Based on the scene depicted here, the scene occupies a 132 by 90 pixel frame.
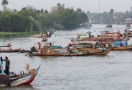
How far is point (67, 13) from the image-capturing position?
183000 mm

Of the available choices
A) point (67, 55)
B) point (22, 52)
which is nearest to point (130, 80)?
point (67, 55)

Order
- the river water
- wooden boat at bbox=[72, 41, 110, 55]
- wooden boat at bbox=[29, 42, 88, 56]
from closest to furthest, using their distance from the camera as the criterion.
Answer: the river water < wooden boat at bbox=[29, 42, 88, 56] < wooden boat at bbox=[72, 41, 110, 55]

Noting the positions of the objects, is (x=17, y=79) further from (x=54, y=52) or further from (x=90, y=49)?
(x=90, y=49)

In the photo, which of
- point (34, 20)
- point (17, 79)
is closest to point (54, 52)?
point (17, 79)

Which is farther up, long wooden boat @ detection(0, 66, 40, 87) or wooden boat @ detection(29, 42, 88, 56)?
wooden boat @ detection(29, 42, 88, 56)

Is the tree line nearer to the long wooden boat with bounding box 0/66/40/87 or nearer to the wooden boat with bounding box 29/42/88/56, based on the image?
the wooden boat with bounding box 29/42/88/56

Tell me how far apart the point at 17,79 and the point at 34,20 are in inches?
3903

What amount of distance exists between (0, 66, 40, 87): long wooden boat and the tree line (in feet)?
271

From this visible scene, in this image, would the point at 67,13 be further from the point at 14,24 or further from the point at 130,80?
the point at 130,80

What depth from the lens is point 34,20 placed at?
130750 millimetres

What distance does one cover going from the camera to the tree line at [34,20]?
117 m

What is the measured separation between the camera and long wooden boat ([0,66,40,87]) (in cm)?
3152

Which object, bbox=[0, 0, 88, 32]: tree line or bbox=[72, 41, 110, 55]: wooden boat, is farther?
bbox=[0, 0, 88, 32]: tree line

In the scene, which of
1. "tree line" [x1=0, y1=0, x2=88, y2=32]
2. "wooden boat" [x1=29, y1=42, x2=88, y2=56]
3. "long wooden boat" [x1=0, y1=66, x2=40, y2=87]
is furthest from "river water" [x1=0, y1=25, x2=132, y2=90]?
"tree line" [x1=0, y1=0, x2=88, y2=32]
